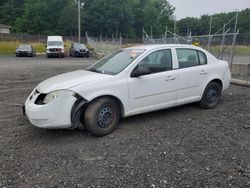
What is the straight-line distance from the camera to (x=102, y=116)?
432 cm

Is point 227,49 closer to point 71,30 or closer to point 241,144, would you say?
point 241,144

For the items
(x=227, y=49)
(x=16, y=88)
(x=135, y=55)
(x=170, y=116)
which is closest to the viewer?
(x=135, y=55)

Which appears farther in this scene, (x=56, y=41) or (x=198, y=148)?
(x=56, y=41)

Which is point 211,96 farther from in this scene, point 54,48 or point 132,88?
point 54,48

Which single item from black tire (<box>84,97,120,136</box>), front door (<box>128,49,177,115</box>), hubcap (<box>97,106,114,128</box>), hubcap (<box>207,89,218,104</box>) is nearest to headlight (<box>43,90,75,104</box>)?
black tire (<box>84,97,120,136</box>)

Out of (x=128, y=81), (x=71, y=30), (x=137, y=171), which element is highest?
(x=71, y=30)

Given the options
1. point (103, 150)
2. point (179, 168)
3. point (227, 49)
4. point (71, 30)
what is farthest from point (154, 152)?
point (71, 30)

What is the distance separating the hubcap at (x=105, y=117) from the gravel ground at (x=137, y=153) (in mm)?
244

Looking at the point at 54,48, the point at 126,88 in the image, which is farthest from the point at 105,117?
the point at 54,48

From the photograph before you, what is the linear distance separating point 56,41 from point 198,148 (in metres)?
27.2

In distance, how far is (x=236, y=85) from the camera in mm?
9023

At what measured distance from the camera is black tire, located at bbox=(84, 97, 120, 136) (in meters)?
4.19

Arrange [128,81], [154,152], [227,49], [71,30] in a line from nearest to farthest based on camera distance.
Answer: [154,152], [128,81], [227,49], [71,30]

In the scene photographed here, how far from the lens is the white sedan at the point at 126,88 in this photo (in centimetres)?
404
